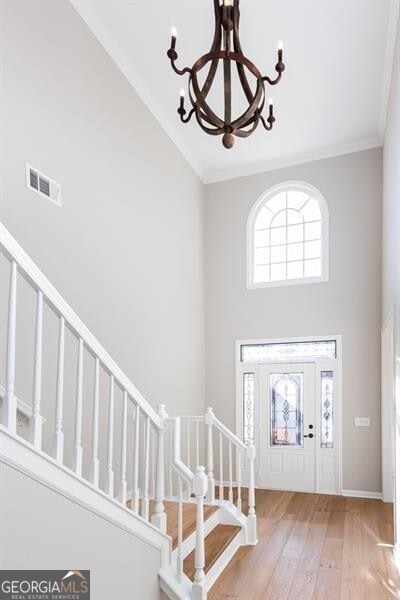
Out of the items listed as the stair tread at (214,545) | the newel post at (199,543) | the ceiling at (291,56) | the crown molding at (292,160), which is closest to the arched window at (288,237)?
the crown molding at (292,160)

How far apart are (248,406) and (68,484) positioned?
5.15 metres

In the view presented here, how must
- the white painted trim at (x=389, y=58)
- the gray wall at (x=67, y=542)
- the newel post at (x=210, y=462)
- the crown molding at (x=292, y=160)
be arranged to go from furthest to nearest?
1. the crown molding at (x=292, y=160)
2. the newel post at (x=210, y=462)
3. the white painted trim at (x=389, y=58)
4. the gray wall at (x=67, y=542)

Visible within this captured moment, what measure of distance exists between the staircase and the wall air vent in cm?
76

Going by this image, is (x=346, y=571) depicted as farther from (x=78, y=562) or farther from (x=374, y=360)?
(x=374, y=360)

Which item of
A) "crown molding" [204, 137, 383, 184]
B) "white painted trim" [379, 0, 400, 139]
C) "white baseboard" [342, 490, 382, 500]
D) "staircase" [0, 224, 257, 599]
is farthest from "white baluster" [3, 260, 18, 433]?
"crown molding" [204, 137, 383, 184]

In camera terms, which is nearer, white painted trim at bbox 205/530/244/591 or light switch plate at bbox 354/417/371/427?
white painted trim at bbox 205/530/244/591

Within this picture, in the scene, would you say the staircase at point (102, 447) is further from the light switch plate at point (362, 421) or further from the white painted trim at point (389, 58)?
the white painted trim at point (389, 58)

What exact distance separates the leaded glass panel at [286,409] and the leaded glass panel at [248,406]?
0.31 meters

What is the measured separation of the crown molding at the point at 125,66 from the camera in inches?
177

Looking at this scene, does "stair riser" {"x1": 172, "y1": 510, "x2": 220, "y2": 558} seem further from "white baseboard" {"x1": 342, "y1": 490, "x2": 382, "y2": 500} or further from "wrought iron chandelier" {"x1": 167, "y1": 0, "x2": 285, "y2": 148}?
"wrought iron chandelier" {"x1": 167, "y1": 0, "x2": 285, "y2": 148}

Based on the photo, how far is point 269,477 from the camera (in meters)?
6.82

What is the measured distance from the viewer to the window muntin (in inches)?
266

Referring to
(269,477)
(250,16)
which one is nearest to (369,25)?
(250,16)

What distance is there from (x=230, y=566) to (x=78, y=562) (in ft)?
7.02
